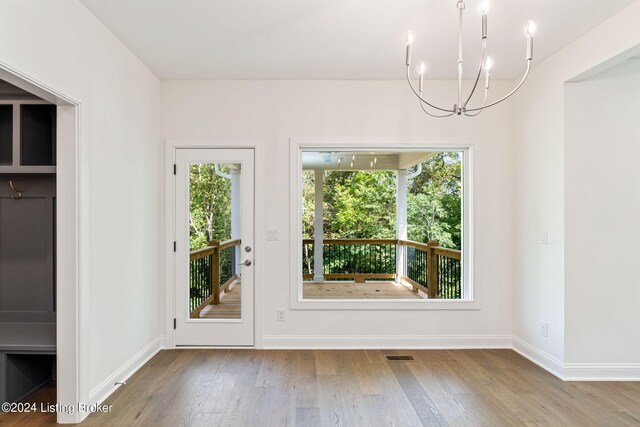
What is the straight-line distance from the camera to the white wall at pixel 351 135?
3.94 m

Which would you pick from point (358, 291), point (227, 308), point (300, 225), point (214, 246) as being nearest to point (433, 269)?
point (358, 291)

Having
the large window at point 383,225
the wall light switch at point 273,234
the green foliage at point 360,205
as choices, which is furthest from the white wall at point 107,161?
the green foliage at point 360,205

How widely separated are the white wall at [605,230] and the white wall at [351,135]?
31.5 inches

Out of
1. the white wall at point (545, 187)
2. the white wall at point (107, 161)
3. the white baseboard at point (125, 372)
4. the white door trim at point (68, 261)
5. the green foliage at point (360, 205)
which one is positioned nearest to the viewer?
the white wall at point (107, 161)

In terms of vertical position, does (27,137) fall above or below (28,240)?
above

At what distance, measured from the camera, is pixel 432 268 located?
436 centimetres

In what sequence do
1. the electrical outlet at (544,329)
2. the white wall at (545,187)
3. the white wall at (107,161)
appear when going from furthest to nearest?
the electrical outlet at (544,329) → the white wall at (545,187) → the white wall at (107,161)

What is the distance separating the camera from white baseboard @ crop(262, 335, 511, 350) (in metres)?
3.91

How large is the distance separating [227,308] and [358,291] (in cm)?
146

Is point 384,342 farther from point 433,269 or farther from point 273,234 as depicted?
point 273,234

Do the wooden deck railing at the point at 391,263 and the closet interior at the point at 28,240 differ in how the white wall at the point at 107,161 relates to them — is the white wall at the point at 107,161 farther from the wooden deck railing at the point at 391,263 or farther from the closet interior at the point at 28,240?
the wooden deck railing at the point at 391,263

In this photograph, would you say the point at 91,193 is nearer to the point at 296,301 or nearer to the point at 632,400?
the point at 296,301

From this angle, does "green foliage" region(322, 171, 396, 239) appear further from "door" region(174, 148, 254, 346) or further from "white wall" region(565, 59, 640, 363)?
"white wall" region(565, 59, 640, 363)

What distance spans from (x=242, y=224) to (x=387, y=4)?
2384 mm
